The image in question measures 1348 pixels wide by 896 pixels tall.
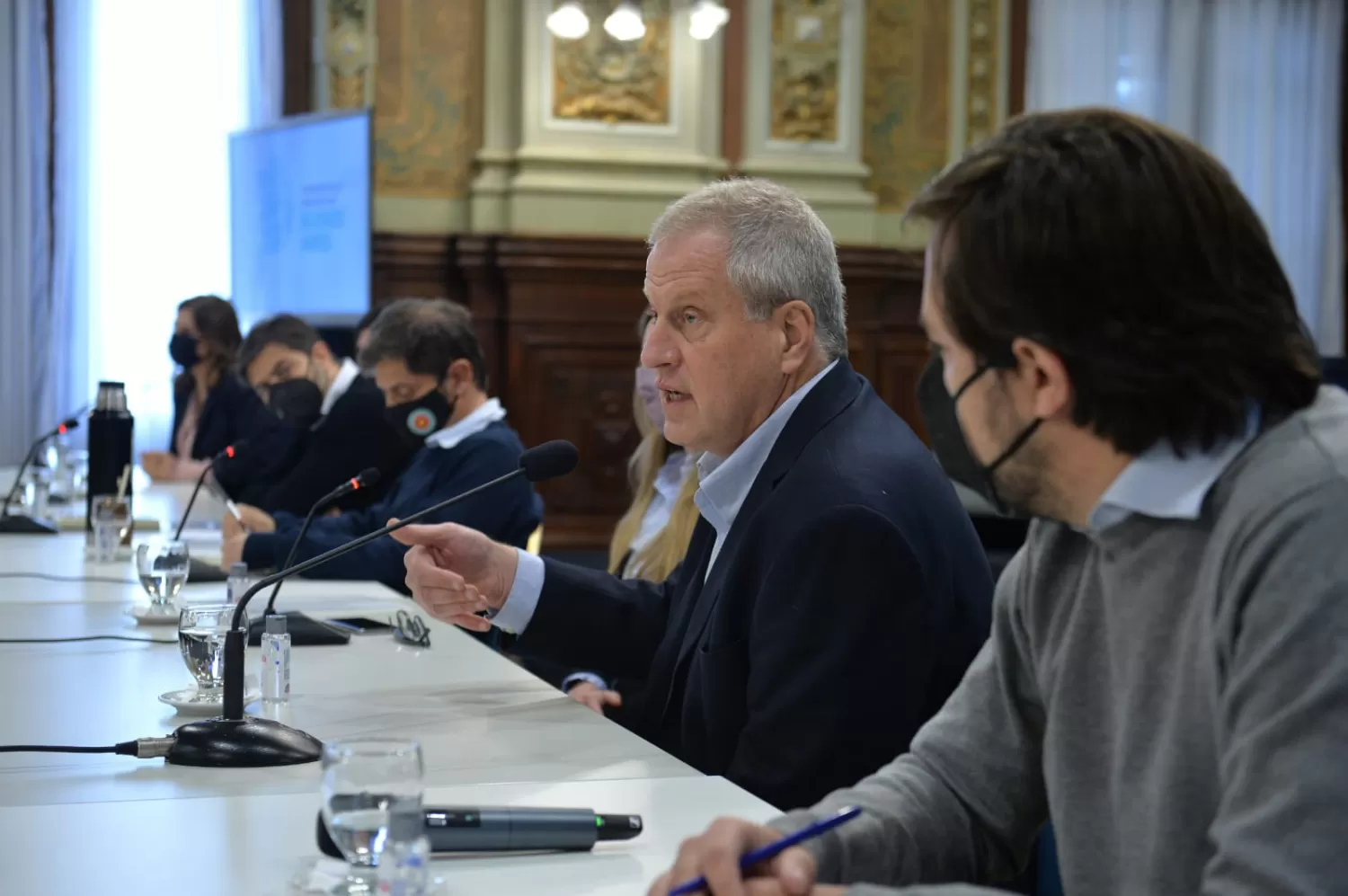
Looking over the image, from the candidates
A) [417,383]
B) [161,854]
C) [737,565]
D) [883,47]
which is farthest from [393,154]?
[161,854]

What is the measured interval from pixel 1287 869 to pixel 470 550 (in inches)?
57.2

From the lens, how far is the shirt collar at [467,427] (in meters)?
3.92

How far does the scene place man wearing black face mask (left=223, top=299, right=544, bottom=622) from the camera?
360 cm

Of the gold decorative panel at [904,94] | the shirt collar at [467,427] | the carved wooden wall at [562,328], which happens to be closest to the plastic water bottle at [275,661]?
the shirt collar at [467,427]

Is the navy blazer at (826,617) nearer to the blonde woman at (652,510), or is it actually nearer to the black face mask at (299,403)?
the blonde woman at (652,510)

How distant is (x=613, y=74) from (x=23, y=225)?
2642 mm

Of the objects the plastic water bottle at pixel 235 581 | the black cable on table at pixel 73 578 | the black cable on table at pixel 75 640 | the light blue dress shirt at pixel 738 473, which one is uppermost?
the light blue dress shirt at pixel 738 473

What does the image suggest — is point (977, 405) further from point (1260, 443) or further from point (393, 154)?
point (393, 154)

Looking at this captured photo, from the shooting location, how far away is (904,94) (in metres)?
7.36

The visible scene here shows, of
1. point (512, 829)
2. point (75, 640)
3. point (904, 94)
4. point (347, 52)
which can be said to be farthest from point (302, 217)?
point (512, 829)

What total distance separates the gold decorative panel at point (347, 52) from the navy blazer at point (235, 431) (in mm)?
1463

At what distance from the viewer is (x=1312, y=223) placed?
26.6 feet

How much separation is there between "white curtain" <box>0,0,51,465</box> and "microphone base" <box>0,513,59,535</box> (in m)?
3.02

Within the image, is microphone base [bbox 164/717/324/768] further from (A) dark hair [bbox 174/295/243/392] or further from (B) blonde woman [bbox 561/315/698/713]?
(A) dark hair [bbox 174/295/243/392]
